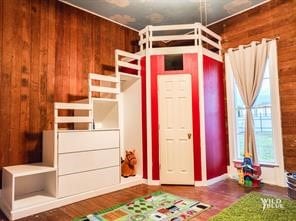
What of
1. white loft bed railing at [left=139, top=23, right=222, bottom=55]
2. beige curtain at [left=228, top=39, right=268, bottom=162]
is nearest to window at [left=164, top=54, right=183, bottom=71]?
white loft bed railing at [left=139, top=23, right=222, bottom=55]

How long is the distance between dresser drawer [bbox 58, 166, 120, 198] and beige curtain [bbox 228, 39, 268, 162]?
93.7 inches

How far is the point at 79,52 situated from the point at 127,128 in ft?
5.55

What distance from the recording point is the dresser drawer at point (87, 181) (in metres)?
2.86

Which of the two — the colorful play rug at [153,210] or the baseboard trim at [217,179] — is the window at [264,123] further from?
the colorful play rug at [153,210]

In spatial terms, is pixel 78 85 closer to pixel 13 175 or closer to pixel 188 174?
pixel 13 175

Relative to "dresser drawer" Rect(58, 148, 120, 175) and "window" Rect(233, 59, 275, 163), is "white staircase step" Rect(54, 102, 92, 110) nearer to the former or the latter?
"dresser drawer" Rect(58, 148, 120, 175)

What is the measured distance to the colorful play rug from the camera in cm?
241

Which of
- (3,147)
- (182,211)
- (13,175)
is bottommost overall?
(182,211)

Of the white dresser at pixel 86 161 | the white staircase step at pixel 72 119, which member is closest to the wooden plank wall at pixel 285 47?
the white dresser at pixel 86 161

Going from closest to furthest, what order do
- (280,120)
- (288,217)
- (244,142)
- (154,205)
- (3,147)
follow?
1. (288,217)
2. (154,205)
3. (3,147)
4. (280,120)
5. (244,142)

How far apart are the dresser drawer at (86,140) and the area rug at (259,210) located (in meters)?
1.84

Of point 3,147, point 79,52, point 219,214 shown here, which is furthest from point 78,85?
point 219,214

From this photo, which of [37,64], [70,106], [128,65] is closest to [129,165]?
[70,106]

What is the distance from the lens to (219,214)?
2.42m
